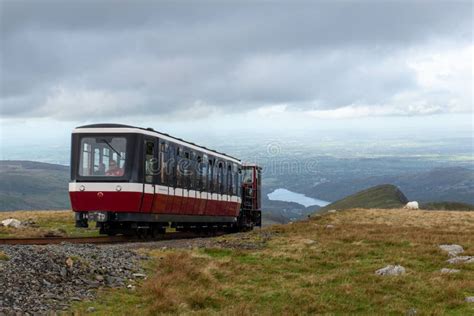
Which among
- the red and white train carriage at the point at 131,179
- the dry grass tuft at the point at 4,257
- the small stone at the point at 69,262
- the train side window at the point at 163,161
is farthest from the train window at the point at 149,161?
the dry grass tuft at the point at 4,257

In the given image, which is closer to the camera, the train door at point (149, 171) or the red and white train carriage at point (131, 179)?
the red and white train carriage at point (131, 179)

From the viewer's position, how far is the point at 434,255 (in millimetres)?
21828

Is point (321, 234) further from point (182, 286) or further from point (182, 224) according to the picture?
point (182, 286)

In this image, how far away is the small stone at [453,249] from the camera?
22.3 m

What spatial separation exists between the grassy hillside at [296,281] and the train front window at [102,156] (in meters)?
4.21

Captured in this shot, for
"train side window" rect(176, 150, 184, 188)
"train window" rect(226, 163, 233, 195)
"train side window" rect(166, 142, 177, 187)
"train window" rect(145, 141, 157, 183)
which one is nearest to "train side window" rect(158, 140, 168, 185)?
"train side window" rect(166, 142, 177, 187)

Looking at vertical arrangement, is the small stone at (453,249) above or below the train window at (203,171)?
below

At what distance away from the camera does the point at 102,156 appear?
2544 cm

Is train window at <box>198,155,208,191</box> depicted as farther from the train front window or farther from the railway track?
the train front window

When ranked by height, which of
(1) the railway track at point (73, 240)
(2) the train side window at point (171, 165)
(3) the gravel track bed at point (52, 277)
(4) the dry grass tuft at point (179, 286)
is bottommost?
(1) the railway track at point (73, 240)

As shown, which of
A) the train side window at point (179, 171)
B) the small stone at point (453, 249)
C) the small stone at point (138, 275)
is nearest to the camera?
the small stone at point (138, 275)

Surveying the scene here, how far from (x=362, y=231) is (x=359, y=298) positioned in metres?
17.8

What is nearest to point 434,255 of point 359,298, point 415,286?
point 415,286

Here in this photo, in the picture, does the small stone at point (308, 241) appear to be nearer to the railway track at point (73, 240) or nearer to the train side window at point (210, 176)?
the railway track at point (73, 240)
